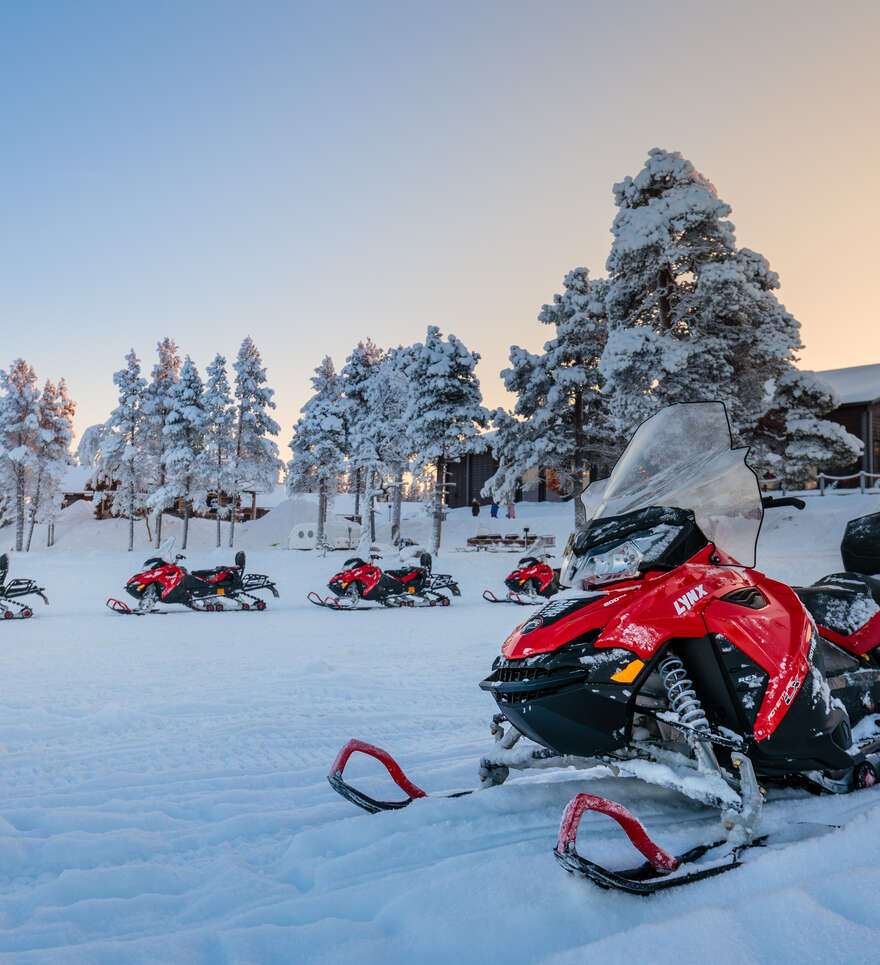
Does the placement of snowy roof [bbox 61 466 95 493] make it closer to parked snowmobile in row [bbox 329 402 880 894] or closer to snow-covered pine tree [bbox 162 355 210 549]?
snow-covered pine tree [bbox 162 355 210 549]

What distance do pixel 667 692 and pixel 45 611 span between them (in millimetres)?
12835

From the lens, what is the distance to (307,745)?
13.0 feet

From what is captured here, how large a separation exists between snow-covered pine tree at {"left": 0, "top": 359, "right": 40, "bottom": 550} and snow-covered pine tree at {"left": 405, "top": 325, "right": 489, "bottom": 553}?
20.9 m

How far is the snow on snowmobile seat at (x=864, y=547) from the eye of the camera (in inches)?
155

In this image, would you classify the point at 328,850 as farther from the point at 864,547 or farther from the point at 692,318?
the point at 692,318

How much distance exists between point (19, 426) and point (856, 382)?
41.3 meters

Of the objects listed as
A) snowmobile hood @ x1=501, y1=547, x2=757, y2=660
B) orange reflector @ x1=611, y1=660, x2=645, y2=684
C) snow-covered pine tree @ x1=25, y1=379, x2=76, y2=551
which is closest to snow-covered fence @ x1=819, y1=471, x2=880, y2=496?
snowmobile hood @ x1=501, y1=547, x2=757, y2=660

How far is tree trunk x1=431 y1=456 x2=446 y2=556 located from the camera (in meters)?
24.8

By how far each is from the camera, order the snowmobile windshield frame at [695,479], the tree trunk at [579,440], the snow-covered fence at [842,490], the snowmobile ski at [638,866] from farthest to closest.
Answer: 1. the tree trunk at [579,440]
2. the snow-covered fence at [842,490]
3. the snowmobile windshield frame at [695,479]
4. the snowmobile ski at [638,866]

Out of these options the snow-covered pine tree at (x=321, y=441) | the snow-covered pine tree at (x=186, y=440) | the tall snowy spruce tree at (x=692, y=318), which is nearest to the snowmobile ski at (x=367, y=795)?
the tall snowy spruce tree at (x=692, y=318)

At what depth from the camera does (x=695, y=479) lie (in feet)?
9.26

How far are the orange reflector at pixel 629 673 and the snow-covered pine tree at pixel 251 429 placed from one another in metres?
32.3

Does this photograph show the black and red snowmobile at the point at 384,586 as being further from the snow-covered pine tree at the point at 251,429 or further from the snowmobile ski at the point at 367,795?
the snow-covered pine tree at the point at 251,429

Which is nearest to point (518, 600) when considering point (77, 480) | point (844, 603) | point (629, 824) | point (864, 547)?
point (864, 547)
